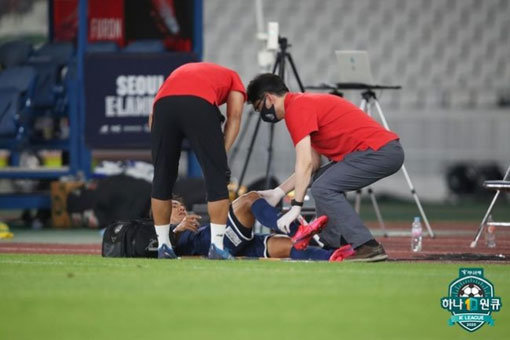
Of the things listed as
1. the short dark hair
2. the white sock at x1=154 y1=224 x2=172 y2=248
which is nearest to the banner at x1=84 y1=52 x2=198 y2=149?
the white sock at x1=154 y1=224 x2=172 y2=248

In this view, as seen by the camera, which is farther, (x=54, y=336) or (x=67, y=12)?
(x=67, y=12)

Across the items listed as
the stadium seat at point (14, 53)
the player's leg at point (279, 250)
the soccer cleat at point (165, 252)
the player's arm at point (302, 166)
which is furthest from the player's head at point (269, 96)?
the stadium seat at point (14, 53)

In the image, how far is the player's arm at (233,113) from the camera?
376 inches

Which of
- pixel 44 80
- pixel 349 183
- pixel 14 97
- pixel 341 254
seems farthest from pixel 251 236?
pixel 44 80

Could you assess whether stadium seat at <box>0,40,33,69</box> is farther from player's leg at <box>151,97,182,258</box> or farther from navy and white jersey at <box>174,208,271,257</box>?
player's leg at <box>151,97,182,258</box>

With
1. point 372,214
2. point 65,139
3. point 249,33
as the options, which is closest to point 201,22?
point 65,139

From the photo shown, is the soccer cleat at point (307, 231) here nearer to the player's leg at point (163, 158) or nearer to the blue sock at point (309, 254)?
the blue sock at point (309, 254)

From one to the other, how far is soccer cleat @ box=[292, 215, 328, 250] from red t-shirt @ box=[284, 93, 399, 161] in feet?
1.88

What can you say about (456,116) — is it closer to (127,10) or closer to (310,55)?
(310,55)

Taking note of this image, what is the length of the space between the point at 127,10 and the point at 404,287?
31.5ft

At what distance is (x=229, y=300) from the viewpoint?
7344 mm

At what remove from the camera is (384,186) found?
21844 millimetres

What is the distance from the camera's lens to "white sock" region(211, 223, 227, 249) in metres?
9.52

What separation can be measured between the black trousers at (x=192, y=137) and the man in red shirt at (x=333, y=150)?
40cm
